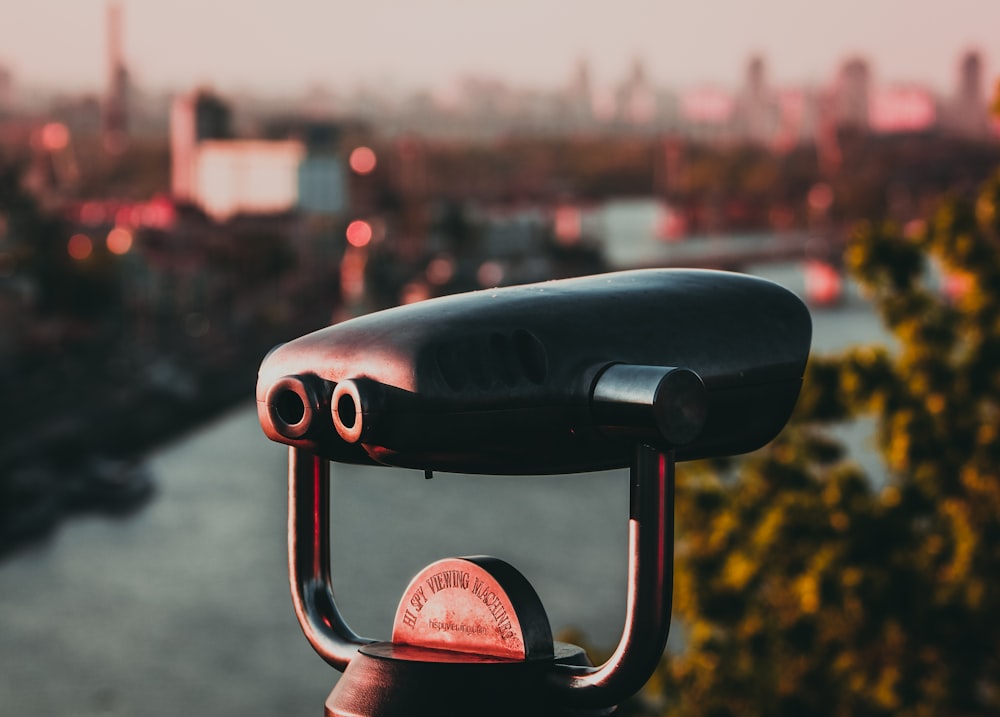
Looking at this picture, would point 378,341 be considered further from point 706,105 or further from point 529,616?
point 706,105

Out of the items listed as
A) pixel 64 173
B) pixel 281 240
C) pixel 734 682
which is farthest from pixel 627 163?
pixel 734 682

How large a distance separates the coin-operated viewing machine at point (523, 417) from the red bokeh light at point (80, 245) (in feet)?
51.5

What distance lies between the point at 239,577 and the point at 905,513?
5163 millimetres

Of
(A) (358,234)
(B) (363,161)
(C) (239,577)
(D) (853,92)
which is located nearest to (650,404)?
(C) (239,577)

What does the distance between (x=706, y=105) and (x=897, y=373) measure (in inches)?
1668

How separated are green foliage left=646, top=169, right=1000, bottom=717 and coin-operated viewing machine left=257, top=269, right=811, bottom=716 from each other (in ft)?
4.41

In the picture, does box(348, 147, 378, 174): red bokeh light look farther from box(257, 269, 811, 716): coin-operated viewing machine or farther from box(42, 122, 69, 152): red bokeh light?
box(257, 269, 811, 716): coin-operated viewing machine

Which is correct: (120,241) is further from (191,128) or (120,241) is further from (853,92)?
(853,92)

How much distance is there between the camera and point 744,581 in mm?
1962

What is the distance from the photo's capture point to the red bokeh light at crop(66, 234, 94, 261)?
16.2 m

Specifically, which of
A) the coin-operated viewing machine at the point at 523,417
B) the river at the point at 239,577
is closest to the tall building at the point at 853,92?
the river at the point at 239,577

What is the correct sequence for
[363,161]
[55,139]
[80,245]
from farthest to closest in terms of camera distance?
1. [55,139]
2. [363,161]
3. [80,245]

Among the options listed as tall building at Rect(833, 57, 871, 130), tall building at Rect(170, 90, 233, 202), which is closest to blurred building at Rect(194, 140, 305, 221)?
tall building at Rect(170, 90, 233, 202)

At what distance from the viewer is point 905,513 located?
1.82 meters
